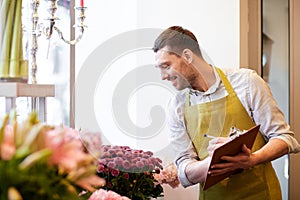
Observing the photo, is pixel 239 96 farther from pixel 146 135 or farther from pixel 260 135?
pixel 146 135

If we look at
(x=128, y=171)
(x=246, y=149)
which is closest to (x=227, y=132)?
(x=246, y=149)

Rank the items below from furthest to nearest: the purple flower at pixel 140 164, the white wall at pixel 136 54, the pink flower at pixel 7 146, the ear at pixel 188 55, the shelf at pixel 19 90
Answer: the ear at pixel 188 55, the purple flower at pixel 140 164, the white wall at pixel 136 54, the shelf at pixel 19 90, the pink flower at pixel 7 146

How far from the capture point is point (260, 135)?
5.30ft

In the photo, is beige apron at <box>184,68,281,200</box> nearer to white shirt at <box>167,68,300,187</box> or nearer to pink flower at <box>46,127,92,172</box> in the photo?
white shirt at <box>167,68,300,187</box>

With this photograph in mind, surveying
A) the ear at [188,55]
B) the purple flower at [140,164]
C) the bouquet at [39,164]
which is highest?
the ear at [188,55]

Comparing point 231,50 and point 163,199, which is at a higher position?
point 231,50

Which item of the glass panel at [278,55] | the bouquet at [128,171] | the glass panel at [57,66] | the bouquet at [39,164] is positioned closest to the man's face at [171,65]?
the bouquet at [128,171]

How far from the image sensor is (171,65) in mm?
1446

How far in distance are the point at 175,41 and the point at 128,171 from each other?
41 cm

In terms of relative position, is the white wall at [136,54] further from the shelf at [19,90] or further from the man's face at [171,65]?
the shelf at [19,90]

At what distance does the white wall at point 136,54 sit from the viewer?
127 centimetres

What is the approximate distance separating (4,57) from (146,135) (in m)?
0.50

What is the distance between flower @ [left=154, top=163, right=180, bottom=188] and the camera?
155 cm

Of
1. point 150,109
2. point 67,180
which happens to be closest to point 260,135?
point 150,109
